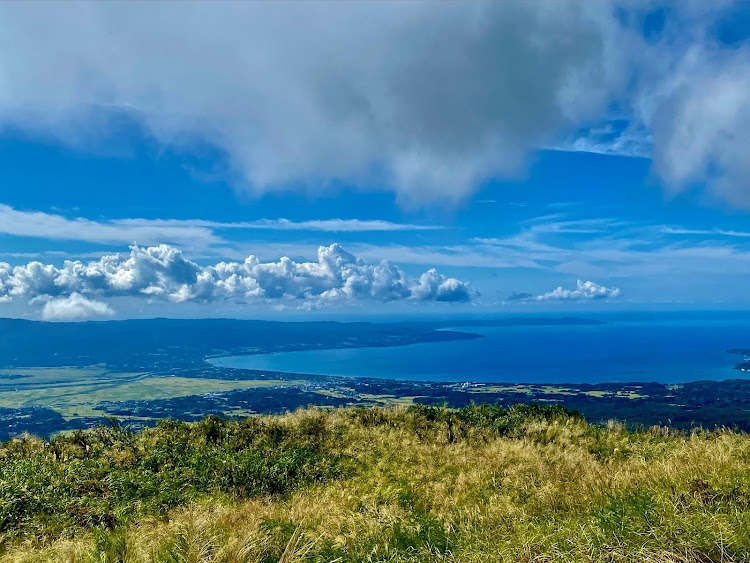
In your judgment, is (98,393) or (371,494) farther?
(98,393)

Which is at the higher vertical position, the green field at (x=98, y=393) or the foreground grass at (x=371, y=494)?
the foreground grass at (x=371, y=494)

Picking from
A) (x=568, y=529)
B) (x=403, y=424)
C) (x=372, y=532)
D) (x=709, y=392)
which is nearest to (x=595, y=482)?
(x=568, y=529)

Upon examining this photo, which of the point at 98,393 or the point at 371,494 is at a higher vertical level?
the point at 371,494

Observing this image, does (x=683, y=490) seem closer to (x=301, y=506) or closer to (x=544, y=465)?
(x=544, y=465)

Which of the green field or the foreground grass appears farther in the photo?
the green field

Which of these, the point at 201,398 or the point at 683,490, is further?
the point at 201,398

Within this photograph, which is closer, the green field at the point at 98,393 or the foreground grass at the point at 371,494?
the foreground grass at the point at 371,494

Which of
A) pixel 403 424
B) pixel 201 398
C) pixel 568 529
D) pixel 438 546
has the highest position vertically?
pixel 568 529

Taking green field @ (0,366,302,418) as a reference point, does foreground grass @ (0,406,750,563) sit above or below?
above
